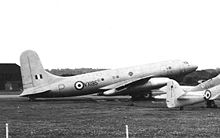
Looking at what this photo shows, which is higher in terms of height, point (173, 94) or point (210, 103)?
point (173, 94)

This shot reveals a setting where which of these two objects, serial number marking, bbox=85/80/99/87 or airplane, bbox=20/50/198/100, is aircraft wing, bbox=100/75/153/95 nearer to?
airplane, bbox=20/50/198/100

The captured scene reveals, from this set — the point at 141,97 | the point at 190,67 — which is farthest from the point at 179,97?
the point at 190,67

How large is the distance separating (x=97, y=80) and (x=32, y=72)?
230 inches

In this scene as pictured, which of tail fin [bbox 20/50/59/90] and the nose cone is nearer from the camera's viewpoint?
tail fin [bbox 20/50/59/90]

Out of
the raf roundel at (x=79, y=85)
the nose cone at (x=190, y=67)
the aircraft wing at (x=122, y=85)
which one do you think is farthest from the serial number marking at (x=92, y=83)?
the nose cone at (x=190, y=67)

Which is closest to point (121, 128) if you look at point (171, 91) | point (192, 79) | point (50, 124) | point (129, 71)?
point (50, 124)

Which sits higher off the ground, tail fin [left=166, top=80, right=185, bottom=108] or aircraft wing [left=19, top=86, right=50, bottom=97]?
aircraft wing [left=19, top=86, right=50, bottom=97]

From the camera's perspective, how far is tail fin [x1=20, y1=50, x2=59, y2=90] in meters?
37.7

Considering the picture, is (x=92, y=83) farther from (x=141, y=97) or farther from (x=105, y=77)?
(x=141, y=97)

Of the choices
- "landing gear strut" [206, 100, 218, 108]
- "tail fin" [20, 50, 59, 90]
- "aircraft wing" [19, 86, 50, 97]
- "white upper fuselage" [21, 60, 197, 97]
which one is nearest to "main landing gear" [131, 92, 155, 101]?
"white upper fuselage" [21, 60, 197, 97]

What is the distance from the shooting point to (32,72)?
38.0 metres

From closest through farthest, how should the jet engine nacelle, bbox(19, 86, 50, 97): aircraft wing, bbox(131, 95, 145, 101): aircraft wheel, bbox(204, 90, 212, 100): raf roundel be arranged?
bbox(204, 90, 212, 100): raf roundel, bbox(19, 86, 50, 97): aircraft wing, the jet engine nacelle, bbox(131, 95, 145, 101): aircraft wheel

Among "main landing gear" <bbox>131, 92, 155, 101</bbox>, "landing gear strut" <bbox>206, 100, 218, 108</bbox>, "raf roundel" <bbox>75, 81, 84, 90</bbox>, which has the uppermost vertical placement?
"raf roundel" <bbox>75, 81, 84, 90</bbox>

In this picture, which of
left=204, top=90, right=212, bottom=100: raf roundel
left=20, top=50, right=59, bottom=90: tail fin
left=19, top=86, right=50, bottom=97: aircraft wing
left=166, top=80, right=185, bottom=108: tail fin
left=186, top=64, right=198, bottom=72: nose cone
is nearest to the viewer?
left=166, top=80, right=185, bottom=108: tail fin
